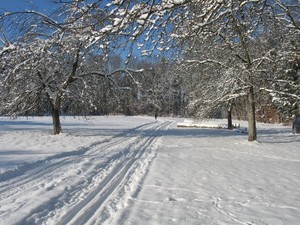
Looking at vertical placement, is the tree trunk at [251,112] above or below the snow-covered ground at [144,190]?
above

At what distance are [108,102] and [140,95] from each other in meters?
2.47

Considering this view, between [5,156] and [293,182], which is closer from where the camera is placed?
[293,182]

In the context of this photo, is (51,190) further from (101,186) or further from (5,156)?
(5,156)

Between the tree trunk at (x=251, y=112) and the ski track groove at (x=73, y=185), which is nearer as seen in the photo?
the ski track groove at (x=73, y=185)

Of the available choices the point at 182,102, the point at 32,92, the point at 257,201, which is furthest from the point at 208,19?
the point at 182,102

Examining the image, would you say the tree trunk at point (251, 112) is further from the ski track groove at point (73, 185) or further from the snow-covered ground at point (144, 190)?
the ski track groove at point (73, 185)

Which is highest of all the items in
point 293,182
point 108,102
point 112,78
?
point 112,78

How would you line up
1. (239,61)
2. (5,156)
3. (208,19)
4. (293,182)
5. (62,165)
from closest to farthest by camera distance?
1. (208,19)
2. (293,182)
3. (62,165)
4. (5,156)
5. (239,61)

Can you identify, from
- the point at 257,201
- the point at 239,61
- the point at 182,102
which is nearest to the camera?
the point at 257,201

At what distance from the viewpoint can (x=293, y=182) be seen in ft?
28.2

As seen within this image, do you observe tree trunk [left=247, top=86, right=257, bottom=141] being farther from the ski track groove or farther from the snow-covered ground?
the ski track groove

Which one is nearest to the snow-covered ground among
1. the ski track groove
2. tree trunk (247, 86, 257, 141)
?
the ski track groove

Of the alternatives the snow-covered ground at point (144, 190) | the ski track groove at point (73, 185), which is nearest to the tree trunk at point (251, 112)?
the snow-covered ground at point (144, 190)

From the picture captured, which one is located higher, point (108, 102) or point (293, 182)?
point (108, 102)
